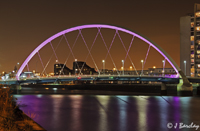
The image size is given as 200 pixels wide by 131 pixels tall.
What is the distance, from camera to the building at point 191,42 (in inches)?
4500

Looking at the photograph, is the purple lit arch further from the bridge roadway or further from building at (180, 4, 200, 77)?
building at (180, 4, 200, 77)

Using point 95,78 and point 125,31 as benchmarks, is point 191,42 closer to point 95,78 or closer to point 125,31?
point 125,31

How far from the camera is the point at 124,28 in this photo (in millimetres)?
63750

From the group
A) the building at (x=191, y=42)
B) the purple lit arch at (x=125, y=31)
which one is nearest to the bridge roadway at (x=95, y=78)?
the purple lit arch at (x=125, y=31)

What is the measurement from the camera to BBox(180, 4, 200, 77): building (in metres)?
114

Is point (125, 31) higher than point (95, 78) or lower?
higher

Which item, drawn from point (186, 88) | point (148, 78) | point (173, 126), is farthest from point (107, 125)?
point (148, 78)

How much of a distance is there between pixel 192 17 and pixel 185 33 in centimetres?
802

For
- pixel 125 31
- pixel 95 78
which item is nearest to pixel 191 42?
pixel 125 31

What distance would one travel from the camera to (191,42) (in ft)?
387

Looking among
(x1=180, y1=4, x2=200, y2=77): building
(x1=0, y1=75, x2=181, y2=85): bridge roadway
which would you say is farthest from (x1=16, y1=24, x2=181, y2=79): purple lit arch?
(x1=180, y1=4, x2=200, y2=77): building

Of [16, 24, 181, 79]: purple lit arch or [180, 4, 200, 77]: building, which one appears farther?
[180, 4, 200, 77]: building

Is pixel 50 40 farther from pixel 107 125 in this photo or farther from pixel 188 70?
pixel 188 70

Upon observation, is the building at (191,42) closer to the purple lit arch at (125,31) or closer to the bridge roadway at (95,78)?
the bridge roadway at (95,78)
